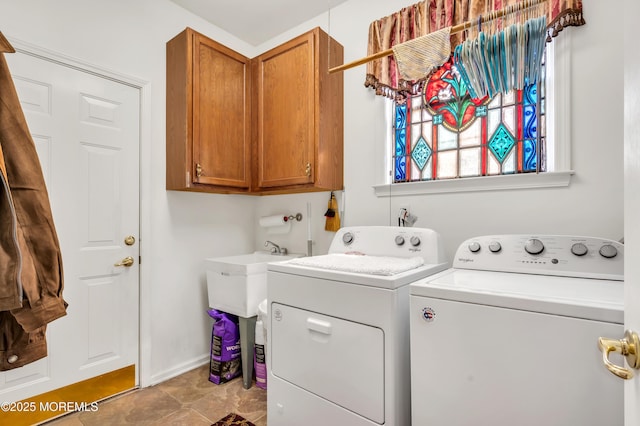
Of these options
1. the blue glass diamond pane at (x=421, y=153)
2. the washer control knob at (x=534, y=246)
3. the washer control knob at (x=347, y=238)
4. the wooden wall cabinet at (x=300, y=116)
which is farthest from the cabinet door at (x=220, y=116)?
the washer control knob at (x=534, y=246)

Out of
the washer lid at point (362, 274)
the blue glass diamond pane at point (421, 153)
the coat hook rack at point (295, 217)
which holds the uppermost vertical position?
the blue glass diamond pane at point (421, 153)

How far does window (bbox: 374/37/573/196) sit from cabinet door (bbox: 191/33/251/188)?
1122 mm

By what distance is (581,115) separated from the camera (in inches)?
60.7

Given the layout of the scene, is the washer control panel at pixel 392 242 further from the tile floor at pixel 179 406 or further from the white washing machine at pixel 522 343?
the tile floor at pixel 179 406

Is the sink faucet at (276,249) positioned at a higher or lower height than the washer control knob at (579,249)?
lower

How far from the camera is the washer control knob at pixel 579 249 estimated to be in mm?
1295

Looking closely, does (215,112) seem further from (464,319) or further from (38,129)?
(464,319)

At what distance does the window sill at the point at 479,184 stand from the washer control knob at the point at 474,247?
0.41 m

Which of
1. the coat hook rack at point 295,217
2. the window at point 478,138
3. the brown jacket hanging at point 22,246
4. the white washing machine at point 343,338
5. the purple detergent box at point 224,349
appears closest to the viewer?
the brown jacket hanging at point 22,246

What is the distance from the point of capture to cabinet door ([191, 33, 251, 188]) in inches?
87.3

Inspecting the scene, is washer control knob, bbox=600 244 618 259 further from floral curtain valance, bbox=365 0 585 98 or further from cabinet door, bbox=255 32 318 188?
cabinet door, bbox=255 32 318 188

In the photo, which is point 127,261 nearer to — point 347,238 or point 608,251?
point 347,238

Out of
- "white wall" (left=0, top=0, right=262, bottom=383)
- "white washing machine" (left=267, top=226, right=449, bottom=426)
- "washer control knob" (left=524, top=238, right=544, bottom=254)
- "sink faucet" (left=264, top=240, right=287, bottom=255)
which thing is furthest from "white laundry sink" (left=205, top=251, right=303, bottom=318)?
"washer control knob" (left=524, top=238, right=544, bottom=254)

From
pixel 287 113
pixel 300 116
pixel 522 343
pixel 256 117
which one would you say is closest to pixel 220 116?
pixel 256 117
